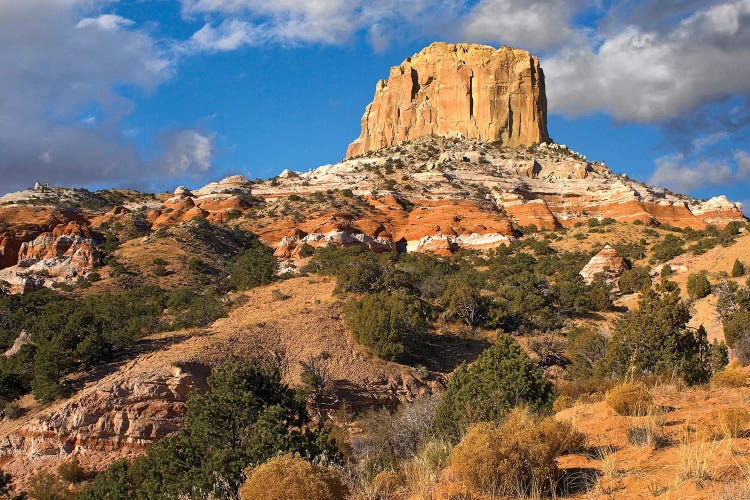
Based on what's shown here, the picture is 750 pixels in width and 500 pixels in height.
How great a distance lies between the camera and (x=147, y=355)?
2203 cm

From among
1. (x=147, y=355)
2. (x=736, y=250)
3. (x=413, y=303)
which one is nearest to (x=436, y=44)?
(x=736, y=250)

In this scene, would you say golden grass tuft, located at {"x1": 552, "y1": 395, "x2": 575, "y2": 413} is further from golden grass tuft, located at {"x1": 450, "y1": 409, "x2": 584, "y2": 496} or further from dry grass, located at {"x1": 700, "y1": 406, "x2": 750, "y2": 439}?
golden grass tuft, located at {"x1": 450, "y1": 409, "x2": 584, "y2": 496}

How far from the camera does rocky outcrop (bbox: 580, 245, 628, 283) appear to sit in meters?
39.8

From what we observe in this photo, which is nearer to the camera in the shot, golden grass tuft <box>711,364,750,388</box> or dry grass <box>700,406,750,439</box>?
dry grass <box>700,406,750,439</box>

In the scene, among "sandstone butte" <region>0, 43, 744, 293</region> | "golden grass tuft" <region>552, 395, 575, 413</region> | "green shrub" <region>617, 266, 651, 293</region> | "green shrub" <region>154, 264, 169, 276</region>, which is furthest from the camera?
"sandstone butte" <region>0, 43, 744, 293</region>

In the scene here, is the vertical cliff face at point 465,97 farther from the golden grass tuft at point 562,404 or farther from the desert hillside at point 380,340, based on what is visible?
the golden grass tuft at point 562,404

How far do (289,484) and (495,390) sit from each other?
793 cm

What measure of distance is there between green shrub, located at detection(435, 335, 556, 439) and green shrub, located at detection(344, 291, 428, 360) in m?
8.79

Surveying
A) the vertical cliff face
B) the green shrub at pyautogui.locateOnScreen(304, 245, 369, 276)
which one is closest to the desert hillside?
the green shrub at pyautogui.locateOnScreen(304, 245, 369, 276)

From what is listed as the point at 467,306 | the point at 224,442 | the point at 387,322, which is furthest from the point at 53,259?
the point at 224,442

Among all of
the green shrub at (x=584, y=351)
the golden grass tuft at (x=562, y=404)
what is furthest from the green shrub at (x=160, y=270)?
the golden grass tuft at (x=562, y=404)

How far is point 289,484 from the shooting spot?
5.73 m

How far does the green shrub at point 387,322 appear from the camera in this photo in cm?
2367

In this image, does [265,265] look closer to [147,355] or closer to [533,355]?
[147,355]
